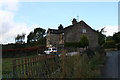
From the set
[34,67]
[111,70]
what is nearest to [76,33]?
[111,70]

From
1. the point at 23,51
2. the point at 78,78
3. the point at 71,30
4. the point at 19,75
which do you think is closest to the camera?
the point at 19,75

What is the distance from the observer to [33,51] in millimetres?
39938

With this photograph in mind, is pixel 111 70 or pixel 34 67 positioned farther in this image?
pixel 111 70

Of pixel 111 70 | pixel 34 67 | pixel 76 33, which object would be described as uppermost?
pixel 76 33

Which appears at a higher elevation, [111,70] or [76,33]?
[76,33]

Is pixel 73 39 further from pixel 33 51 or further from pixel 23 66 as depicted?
pixel 23 66

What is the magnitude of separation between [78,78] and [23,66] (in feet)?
6.54

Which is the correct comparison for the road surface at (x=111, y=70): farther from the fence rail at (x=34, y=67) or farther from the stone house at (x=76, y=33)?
the stone house at (x=76, y=33)

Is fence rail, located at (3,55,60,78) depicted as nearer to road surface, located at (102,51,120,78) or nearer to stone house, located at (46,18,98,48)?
road surface, located at (102,51,120,78)

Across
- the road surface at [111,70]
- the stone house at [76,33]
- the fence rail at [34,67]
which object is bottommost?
the road surface at [111,70]

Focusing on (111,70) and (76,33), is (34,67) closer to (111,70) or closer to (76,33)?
(111,70)

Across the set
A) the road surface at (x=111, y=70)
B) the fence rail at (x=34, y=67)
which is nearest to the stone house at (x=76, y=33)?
the road surface at (x=111, y=70)

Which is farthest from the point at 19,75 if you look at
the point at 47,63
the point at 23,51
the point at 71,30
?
the point at 71,30

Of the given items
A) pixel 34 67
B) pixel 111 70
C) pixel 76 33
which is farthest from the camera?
pixel 76 33
